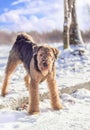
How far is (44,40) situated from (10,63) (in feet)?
24.8

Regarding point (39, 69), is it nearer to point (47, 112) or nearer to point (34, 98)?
point (34, 98)

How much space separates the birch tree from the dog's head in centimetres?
871

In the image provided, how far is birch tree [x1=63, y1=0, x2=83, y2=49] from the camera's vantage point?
14922 millimetres

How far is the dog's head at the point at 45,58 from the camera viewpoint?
5.95m

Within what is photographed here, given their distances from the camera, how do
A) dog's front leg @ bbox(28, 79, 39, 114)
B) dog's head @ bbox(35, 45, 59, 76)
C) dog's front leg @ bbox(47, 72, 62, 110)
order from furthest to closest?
dog's front leg @ bbox(47, 72, 62, 110)
dog's front leg @ bbox(28, 79, 39, 114)
dog's head @ bbox(35, 45, 59, 76)

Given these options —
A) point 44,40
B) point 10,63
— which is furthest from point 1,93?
point 44,40

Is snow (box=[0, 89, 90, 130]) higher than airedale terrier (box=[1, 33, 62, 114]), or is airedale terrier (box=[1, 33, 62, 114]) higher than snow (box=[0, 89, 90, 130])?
airedale terrier (box=[1, 33, 62, 114])

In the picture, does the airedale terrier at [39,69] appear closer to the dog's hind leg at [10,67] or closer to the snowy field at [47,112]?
the snowy field at [47,112]

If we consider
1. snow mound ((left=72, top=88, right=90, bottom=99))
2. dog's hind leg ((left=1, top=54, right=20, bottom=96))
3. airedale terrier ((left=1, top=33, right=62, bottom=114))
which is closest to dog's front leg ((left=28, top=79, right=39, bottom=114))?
airedale terrier ((left=1, top=33, right=62, bottom=114))

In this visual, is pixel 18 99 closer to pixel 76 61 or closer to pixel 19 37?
pixel 19 37

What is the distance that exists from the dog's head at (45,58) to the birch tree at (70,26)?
343 inches

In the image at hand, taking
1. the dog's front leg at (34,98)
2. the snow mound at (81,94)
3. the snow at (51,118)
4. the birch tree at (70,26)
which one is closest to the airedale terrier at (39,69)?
the dog's front leg at (34,98)

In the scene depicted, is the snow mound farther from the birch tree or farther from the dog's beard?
the birch tree

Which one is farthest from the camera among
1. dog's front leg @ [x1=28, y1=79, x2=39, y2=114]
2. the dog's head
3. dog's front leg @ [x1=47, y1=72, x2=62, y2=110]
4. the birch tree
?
the birch tree
